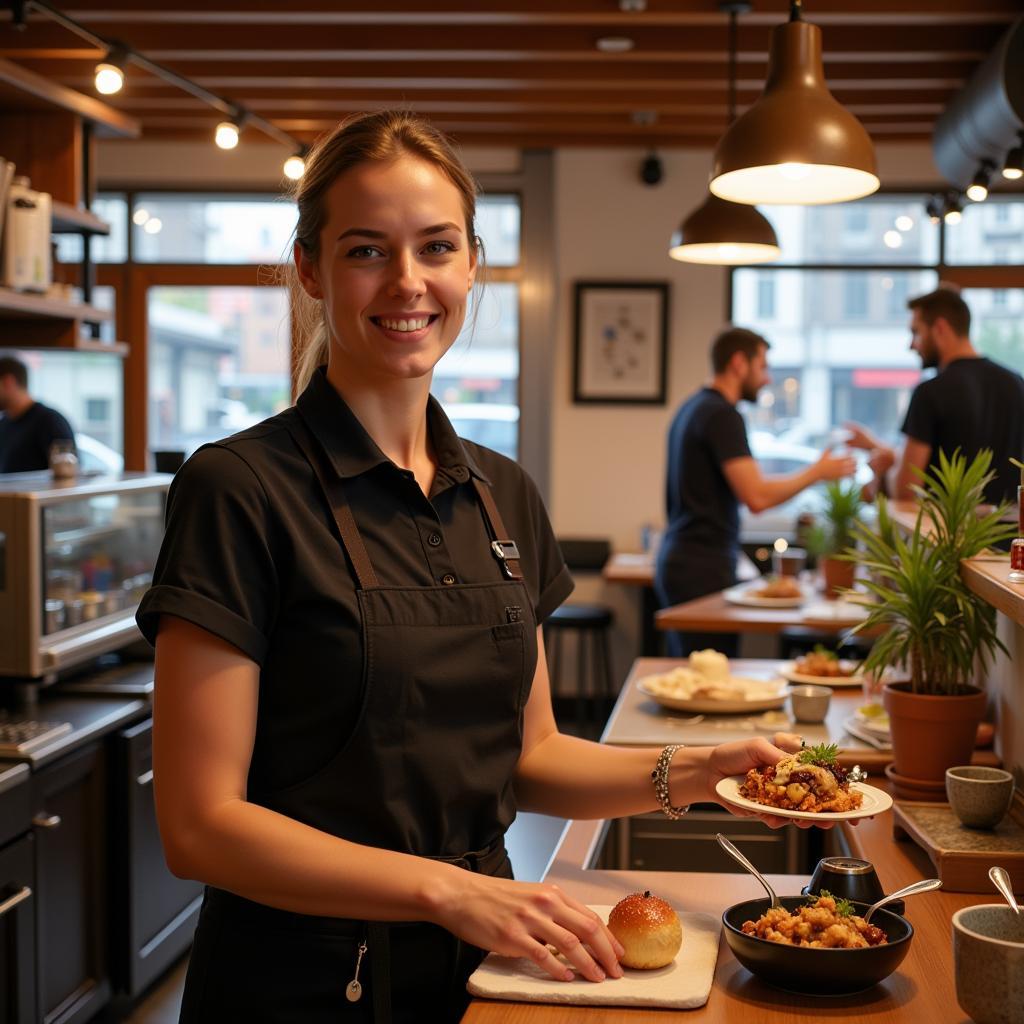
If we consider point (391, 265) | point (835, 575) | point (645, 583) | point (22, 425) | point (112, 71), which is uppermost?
point (112, 71)

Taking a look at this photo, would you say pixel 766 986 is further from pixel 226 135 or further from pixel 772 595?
pixel 226 135

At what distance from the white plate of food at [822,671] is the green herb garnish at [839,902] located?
172cm

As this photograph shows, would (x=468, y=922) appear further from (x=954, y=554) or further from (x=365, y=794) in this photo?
(x=954, y=554)

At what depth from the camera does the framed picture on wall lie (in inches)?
295

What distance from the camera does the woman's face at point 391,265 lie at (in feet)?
4.99

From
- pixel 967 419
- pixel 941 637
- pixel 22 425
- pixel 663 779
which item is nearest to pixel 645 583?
pixel 967 419

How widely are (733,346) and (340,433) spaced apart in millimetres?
3701

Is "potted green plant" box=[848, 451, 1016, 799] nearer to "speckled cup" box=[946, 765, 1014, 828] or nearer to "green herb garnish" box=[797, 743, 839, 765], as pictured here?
"speckled cup" box=[946, 765, 1014, 828]

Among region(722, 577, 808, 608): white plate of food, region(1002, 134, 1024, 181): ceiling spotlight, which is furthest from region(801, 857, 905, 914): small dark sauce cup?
region(1002, 134, 1024, 181): ceiling spotlight

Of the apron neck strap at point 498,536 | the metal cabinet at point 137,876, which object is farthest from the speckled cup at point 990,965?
the metal cabinet at point 137,876

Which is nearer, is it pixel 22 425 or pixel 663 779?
pixel 663 779

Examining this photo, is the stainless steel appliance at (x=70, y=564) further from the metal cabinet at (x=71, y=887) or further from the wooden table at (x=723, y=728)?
the wooden table at (x=723, y=728)

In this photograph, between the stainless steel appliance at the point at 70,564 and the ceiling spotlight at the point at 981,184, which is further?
the ceiling spotlight at the point at 981,184

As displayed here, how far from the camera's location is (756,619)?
441 centimetres
